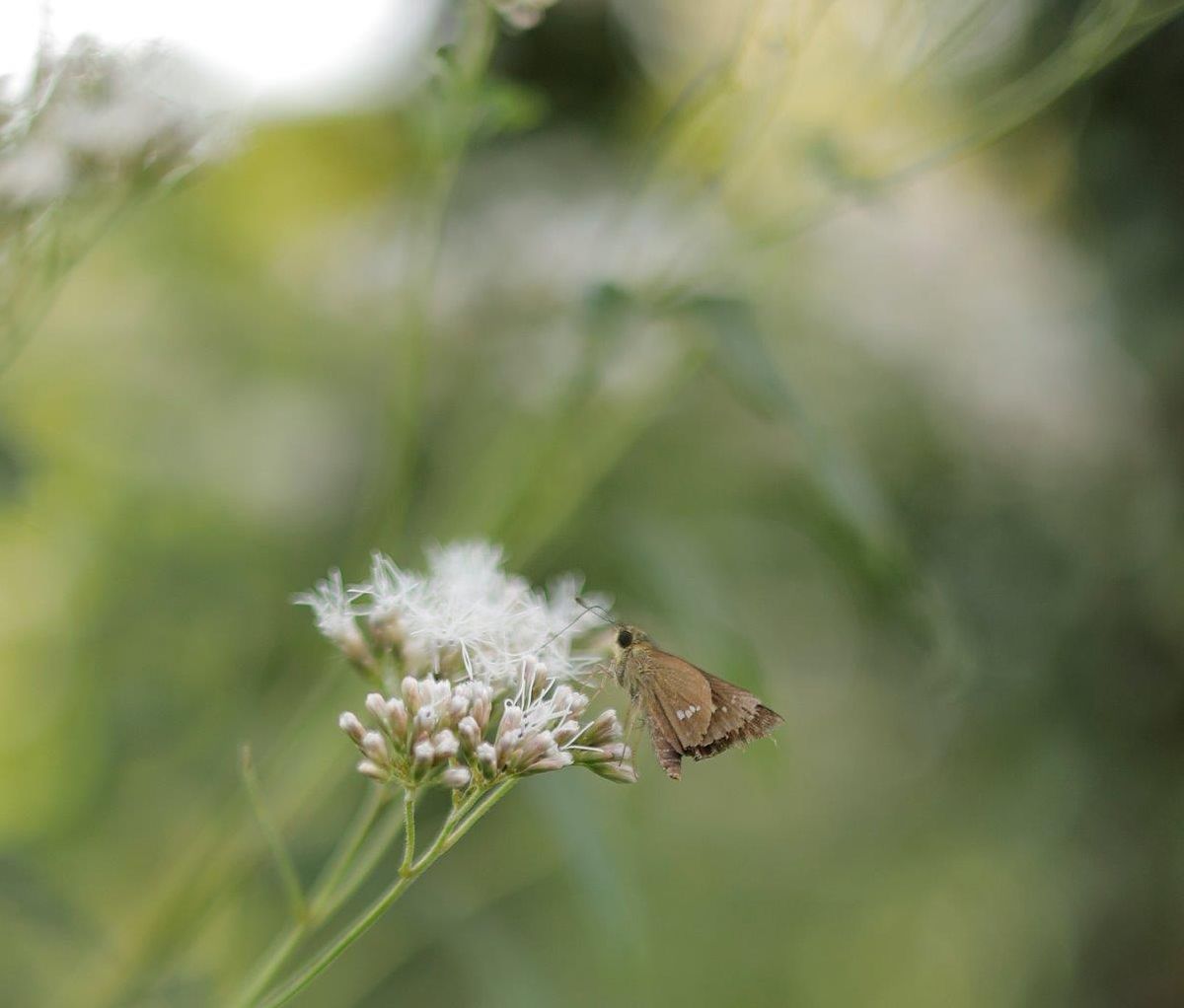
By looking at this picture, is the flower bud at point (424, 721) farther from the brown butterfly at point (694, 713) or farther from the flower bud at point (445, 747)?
the brown butterfly at point (694, 713)

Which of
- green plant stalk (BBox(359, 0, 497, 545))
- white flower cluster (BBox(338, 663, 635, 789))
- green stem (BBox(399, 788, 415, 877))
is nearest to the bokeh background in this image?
green plant stalk (BBox(359, 0, 497, 545))

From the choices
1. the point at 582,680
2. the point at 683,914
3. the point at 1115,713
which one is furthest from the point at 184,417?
the point at 1115,713

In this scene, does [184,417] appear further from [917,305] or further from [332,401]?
[917,305]

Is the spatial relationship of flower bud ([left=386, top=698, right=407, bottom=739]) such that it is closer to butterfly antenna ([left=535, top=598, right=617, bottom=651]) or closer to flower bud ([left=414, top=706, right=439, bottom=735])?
flower bud ([left=414, top=706, right=439, bottom=735])

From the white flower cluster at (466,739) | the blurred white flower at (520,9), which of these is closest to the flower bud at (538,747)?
the white flower cluster at (466,739)

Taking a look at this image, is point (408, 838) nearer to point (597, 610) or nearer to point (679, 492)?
point (597, 610)

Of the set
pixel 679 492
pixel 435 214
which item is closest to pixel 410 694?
pixel 435 214
